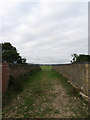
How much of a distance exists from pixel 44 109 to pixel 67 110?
2.59 feet

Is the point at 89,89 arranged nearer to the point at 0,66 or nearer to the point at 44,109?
the point at 44,109

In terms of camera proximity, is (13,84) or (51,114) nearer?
(51,114)

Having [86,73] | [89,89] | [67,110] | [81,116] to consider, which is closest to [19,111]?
[67,110]

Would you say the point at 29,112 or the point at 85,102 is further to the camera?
the point at 85,102

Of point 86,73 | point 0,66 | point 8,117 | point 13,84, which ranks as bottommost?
point 8,117

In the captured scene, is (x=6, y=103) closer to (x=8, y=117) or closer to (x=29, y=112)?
(x=8, y=117)

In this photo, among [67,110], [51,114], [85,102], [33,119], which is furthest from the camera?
[85,102]

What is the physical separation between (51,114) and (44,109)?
0.38 m

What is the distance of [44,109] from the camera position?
3145 millimetres

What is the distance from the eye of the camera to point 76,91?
4445 millimetres

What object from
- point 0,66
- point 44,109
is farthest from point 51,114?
point 0,66

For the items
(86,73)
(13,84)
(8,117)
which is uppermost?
(86,73)

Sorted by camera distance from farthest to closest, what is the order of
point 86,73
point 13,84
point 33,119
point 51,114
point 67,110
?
point 13,84 → point 86,73 → point 67,110 → point 51,114 → point 33,119

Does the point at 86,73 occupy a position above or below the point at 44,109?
above
